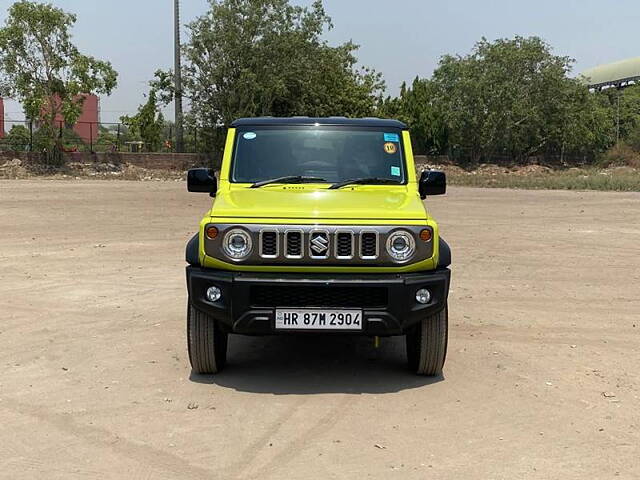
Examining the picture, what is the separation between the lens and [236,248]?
18.1 ft

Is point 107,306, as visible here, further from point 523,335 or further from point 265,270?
point 523,335

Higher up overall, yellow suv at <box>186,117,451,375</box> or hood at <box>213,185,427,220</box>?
hood at <box>213,185,427,220</box>

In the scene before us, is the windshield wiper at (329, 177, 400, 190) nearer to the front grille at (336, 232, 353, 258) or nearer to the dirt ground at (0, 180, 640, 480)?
the front grille at (336, 232, 353, 258)

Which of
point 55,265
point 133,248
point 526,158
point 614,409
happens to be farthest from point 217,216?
point 526,158

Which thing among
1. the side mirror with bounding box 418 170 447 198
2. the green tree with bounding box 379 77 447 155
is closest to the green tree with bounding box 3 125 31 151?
the green tree with bounding box 379 77 447 155

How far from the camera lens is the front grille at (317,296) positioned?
541cm

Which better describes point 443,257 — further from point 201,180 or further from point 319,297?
point 201,180

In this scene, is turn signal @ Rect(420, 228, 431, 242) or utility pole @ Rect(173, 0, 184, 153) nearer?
turn signal @ Rect(420, 228, 431, 242)

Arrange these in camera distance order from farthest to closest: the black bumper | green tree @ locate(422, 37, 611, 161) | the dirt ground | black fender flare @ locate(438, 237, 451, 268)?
green tree @ locate(422, 37, 611, 161) < black fender flare @ locate(438, 237, 451, 268) < the black bumper < the dirt ground

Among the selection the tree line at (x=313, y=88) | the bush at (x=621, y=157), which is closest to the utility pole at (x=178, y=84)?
the tree line at (x=313, y=88)

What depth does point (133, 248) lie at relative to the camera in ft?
44.4

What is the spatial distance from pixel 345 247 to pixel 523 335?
2.73 meters

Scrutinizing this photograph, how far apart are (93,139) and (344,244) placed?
140 ft

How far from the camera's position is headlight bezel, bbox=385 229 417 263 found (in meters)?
5.48
